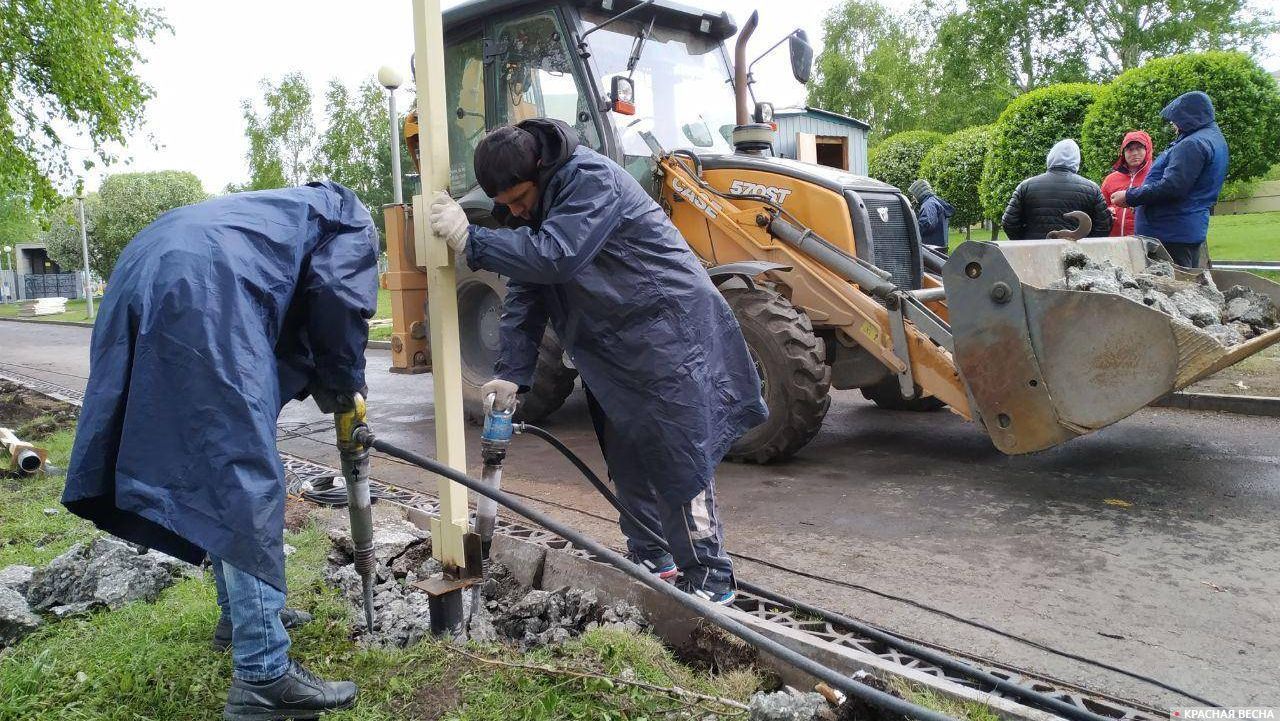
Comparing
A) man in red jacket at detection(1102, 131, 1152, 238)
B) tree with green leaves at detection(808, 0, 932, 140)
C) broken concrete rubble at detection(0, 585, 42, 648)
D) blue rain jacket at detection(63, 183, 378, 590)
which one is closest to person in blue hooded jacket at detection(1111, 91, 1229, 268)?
man in red jacket at detection(1102, 131, 1152, 238)

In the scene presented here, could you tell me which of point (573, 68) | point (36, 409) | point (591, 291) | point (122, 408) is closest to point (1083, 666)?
point (591, 291)

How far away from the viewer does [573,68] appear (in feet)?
19.0

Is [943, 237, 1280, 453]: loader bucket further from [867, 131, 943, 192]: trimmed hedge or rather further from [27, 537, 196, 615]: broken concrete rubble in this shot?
[867, 131, 943, 192]: trimmed hedge

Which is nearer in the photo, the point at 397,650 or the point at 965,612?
the point at 397,650

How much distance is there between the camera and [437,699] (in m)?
2.46

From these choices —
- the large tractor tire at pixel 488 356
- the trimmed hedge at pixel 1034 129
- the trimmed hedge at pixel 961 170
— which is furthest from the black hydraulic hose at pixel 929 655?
the trimmed hedge at pixel 961 170

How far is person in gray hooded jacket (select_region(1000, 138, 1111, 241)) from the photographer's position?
6.48 meters

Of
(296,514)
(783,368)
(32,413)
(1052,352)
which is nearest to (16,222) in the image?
(32,413)

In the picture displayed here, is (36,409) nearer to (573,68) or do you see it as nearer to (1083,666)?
(573,68)

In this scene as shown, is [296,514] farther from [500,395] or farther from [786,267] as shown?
[786,267]

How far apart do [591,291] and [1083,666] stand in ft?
6.34

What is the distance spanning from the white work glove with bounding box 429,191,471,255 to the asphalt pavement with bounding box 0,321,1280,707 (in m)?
1.77

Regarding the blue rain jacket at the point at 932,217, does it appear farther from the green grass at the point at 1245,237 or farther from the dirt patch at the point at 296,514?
the green grass at the point at 1245,237

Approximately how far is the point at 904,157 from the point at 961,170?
413cm
